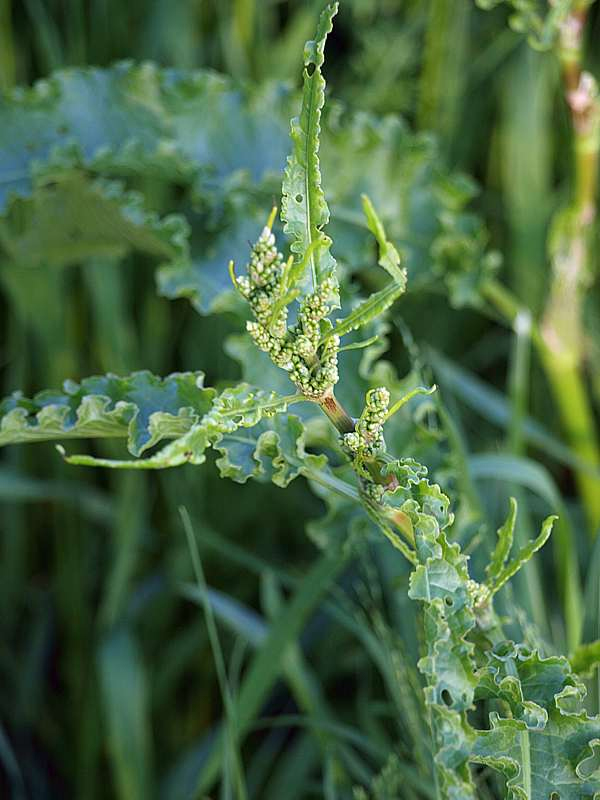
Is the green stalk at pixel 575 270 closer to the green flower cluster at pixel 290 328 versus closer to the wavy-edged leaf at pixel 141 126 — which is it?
the wavy-edged leaf at pixel 141 126

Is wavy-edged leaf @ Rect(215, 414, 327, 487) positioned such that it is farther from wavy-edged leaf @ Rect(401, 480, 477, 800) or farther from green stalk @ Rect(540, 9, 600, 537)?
green stalk @ Rect(540, 9, 600, 537)

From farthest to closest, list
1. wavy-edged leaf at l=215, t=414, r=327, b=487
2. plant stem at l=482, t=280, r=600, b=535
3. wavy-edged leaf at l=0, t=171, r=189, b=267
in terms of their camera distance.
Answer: plant stem at l=482, t=280, r=600, b=535 → wavy-edged leaf at l=0, t=171, r=189, b=267 → wavy-edged leaf at l=215, t=414, r=327, b=487

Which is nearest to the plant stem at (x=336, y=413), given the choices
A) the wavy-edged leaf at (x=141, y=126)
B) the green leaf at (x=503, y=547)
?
the green leaf at (x=503, y=547)

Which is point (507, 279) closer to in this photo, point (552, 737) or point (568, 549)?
point (568, 549)

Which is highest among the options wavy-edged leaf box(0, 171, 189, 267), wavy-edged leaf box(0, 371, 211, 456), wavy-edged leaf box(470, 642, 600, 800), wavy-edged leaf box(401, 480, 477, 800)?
wavy-edged leaf box(0, 171, 189, 267)

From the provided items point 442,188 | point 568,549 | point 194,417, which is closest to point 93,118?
point 442,188

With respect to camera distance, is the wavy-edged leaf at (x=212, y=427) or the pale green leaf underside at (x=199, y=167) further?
the pale green leaf underside at (x=199, y=167)

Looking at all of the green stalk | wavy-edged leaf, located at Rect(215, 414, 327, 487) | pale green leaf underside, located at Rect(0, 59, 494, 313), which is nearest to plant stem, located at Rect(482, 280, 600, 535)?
the green stalk
